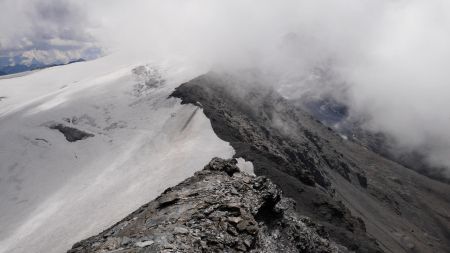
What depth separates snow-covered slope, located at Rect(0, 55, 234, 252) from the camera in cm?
7044

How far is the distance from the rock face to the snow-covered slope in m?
28.6

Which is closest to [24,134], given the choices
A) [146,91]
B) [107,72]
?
[146,91]

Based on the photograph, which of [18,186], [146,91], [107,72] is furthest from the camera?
[107,72]

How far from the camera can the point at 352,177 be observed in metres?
182

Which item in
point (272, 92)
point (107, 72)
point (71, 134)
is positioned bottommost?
point (71, 134)

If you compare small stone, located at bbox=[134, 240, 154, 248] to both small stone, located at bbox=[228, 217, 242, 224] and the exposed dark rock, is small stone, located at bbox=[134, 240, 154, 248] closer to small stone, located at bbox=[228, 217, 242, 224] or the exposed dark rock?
small stone, located at bbox=[228, 217, 242, 224]

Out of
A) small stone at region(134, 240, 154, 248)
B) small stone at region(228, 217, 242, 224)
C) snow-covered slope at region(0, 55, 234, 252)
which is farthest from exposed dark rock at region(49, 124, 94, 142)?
small stone at region(134, 240, 154, 248)

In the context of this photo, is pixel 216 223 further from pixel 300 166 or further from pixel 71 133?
pixel 300 166

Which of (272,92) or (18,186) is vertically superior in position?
(272,92)

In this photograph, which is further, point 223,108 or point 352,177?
point 352,177

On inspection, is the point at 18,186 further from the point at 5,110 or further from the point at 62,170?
the point at 5,110

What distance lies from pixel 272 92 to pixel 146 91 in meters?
55.0

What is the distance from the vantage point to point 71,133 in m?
98.7

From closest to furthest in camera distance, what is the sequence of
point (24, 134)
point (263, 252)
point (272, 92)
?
1. point (263, 252)
2. point (24, 134)
3. point (272, 92)
